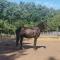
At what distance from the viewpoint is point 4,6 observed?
20.0 metres

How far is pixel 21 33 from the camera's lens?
50.7ft

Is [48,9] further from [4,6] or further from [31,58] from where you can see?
[31,58]

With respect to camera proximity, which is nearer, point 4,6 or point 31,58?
point 31,58

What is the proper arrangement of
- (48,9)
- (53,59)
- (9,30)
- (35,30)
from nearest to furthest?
(53,59), (35,30), (9,30), (48,9)

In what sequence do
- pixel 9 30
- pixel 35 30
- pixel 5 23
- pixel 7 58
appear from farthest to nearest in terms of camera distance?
1. pixel 9 30
2. pixel 5 23
3. pixel 35 30
4. pixel 7 58

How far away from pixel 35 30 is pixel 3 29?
20266 mm

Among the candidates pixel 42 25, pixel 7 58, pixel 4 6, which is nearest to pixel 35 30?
pixel 42 25

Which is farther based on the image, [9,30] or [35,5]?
[35,5]

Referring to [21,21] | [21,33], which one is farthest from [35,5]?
[21,33]

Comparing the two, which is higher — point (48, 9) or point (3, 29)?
point (48, 9)

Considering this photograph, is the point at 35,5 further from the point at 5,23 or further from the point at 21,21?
the point at 5,23

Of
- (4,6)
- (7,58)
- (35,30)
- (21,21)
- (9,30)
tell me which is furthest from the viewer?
(21,21)

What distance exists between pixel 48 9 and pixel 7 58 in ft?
174

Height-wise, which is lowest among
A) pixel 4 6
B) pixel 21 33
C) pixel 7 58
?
pixel 7 58
